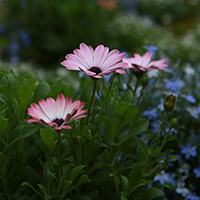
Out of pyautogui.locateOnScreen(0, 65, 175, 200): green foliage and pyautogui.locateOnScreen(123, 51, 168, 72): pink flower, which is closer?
pyautogui.locateOnScreen(0, 65, 175, 200): green foliage

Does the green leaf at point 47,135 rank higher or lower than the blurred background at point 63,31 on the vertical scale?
lower

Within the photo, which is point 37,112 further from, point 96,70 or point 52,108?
point 96,70

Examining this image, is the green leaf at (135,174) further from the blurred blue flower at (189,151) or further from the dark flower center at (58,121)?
the blurred blue flower at (189,151)

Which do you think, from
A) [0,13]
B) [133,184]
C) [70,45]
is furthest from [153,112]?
[0,13]

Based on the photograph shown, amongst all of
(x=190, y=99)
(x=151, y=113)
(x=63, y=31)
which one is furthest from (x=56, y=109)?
(x=63, y=31)

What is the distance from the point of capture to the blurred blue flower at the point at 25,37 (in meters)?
4.17

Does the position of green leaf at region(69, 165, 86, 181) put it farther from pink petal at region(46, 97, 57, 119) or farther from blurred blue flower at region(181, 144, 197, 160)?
blurred blue flower at region(181, 144, 197, 160)

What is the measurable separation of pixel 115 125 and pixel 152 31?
371 cm

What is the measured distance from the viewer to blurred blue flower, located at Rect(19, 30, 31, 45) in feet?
13.7

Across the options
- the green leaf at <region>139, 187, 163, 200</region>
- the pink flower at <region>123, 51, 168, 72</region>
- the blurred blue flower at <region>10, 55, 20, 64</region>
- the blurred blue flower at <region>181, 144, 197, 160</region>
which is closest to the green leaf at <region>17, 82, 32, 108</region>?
the pink flower at <region>123, 51, 168, 72</region>

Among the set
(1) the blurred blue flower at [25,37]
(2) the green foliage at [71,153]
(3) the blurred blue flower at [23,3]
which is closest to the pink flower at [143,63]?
(2) the green foliage at [71,153]

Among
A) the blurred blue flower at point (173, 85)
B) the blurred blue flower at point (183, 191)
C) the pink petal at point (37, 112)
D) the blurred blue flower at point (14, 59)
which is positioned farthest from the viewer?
the blurred blue flower at point (14, 59)

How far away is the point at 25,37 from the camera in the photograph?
417cm

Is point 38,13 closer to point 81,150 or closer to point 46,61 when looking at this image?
point 46,61
